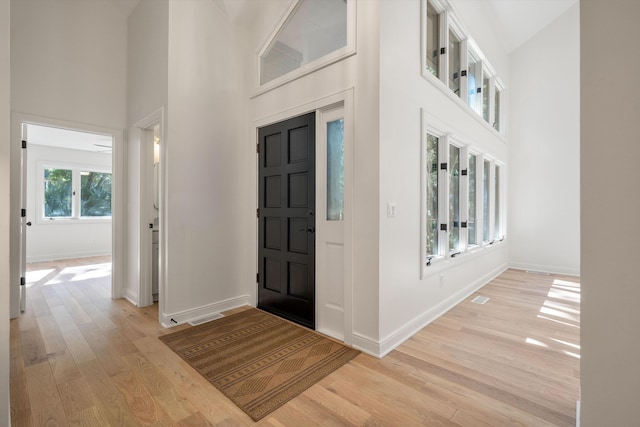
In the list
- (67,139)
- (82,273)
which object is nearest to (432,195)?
(82,273)

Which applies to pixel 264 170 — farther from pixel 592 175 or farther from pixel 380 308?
pixel 592 175

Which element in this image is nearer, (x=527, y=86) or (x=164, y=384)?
(x=164, y=384)

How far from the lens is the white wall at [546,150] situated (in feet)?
A: 17.3

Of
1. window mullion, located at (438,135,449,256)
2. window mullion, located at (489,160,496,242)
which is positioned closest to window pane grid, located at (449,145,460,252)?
window mullion, located at (438,135,449,256)

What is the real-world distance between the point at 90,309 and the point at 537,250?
7367 mm

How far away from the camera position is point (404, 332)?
263 centimetres

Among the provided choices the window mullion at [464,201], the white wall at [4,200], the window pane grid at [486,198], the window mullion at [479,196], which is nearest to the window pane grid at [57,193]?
the white wall at [4,200]

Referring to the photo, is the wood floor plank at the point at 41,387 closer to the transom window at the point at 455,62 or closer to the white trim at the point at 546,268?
the transom window at the point at 455,62

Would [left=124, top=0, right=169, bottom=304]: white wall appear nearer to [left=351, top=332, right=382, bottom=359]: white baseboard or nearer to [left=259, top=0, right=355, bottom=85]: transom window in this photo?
[left=259, top=0, right=355, bottom=85]: transom window

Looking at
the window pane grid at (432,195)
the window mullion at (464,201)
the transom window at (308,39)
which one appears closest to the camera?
the transom window at (308,39)

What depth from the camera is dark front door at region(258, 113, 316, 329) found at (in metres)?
2.91

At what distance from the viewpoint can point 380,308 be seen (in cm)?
234

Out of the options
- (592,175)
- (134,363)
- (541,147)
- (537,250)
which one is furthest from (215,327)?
(541,147)

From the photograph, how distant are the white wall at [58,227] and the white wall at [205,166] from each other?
6132mm
